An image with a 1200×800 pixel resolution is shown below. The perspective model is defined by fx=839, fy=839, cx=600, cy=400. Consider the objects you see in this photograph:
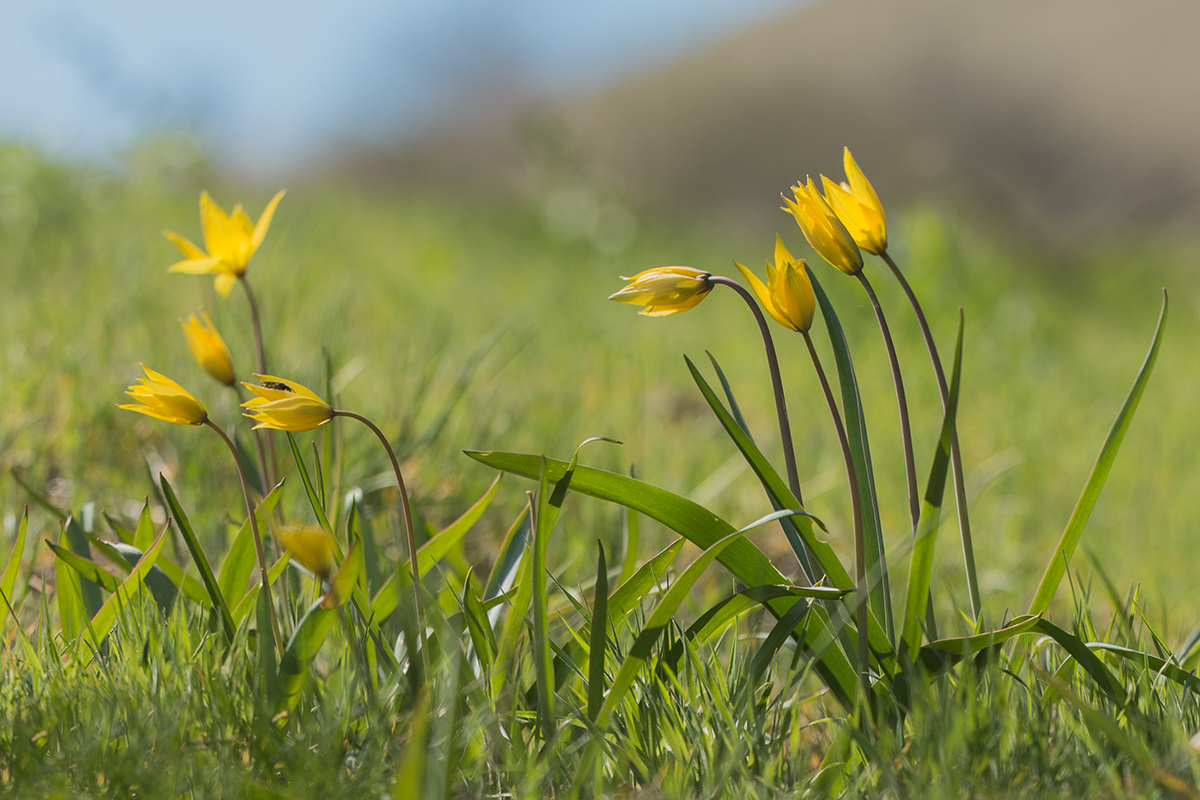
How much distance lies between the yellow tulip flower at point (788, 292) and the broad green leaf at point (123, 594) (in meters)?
0.70

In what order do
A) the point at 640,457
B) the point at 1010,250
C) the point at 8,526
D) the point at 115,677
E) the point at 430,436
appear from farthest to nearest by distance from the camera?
1. the point at 1010,250
2. the point at 640,457
3. the point at 430,436
4. the point at 8,526
5. the point at 115,677

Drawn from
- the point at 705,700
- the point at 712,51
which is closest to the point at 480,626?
the point at 705,700

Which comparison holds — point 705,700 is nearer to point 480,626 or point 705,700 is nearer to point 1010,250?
point 480,626

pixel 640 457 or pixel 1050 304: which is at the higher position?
pixel 1050 304

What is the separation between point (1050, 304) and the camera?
524cm

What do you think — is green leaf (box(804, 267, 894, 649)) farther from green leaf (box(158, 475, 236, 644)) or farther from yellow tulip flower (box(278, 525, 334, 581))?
green leaf (box(158, 475, 236, 644))

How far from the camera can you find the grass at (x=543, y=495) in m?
0.80

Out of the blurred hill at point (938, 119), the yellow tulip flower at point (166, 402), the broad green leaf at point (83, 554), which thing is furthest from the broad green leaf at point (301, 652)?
the blurred hill at point (938, 119)

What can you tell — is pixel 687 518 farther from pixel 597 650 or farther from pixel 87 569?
pixel 87 569

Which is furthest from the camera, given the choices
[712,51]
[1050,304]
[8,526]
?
[712,51]

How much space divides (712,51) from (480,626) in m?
10.8

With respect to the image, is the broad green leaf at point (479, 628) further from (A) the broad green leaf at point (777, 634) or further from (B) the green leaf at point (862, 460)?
(B) the green leaf at point (862, 460)

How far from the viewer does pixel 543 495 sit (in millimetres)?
807

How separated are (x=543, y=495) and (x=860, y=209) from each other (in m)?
0.45
